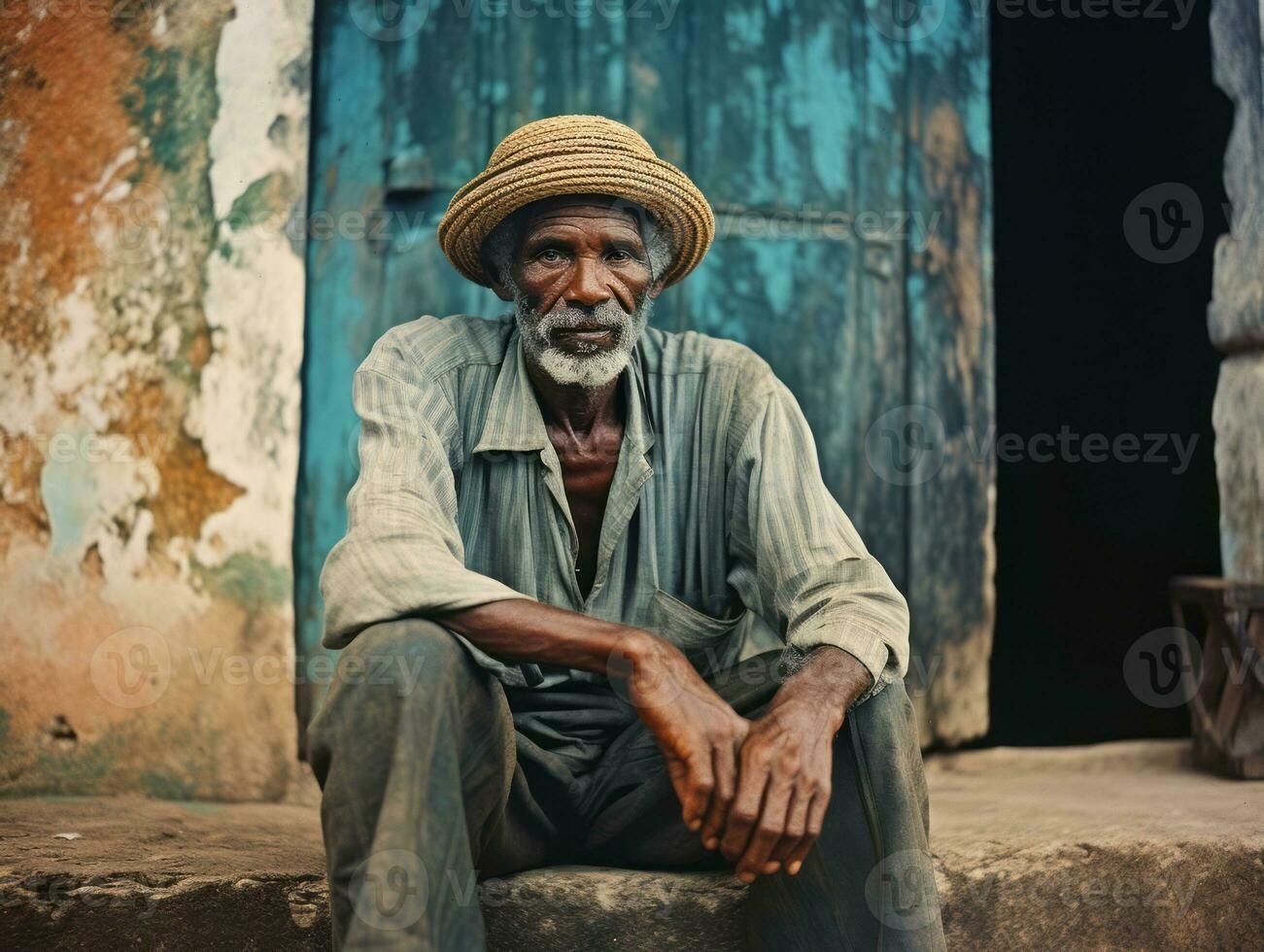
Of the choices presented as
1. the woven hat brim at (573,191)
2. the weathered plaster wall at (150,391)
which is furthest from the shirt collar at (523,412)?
the weathered plaster wall at (150,391)

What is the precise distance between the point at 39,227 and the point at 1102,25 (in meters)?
3.12

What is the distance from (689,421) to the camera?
2.43 meters

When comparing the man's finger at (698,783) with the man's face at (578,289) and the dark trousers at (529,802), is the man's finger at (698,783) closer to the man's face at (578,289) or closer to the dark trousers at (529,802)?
the dark trousers at (529,802)

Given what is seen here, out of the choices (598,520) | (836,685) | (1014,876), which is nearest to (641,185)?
(598,520)

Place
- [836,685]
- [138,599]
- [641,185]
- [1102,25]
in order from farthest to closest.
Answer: [1102,25] → [138,599] → [641,185] → [836,685]

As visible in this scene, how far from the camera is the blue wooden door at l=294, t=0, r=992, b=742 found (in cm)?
322

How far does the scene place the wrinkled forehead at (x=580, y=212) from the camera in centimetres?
236

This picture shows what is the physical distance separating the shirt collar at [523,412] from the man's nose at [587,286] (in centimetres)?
18

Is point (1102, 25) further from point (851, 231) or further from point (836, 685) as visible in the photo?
point (836, 685)

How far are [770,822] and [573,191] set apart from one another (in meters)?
1.23

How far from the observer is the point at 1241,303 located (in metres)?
3.43

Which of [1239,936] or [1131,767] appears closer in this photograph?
[1239,936]

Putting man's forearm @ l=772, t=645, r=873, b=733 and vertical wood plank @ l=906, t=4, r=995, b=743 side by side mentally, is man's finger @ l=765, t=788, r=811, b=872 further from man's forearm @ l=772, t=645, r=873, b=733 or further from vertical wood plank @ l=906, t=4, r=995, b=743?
vertical wood plank @ l=906, t=4, r=995, b=743

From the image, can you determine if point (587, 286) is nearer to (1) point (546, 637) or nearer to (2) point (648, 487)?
(2) point (648, 487)
